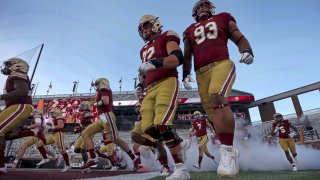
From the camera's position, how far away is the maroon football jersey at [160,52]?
4.18 metres

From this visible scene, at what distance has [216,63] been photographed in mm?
3248

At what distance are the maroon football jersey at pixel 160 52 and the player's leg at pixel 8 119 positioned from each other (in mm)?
2691

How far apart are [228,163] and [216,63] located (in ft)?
4.18

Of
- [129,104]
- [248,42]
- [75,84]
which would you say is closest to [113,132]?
[248,42]

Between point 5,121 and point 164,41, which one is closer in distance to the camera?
point 164,41

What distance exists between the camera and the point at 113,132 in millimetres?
6980

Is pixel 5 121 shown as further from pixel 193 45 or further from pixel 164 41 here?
pixel 193 45

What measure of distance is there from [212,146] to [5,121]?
992 centimetres

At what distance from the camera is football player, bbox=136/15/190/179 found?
3.64 metres

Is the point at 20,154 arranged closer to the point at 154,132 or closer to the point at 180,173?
the point at 154,132

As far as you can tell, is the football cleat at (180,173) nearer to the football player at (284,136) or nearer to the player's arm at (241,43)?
the player's arm at (241,43)

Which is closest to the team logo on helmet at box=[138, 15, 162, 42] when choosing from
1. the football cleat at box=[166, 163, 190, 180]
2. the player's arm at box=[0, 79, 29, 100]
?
the football cleat at box=[166, 163, 190, 180]

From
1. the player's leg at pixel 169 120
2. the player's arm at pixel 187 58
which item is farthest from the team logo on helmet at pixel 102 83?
the player's arm at pixel 187 58

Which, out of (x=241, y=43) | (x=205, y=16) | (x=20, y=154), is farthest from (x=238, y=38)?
(x=20, y=154)
